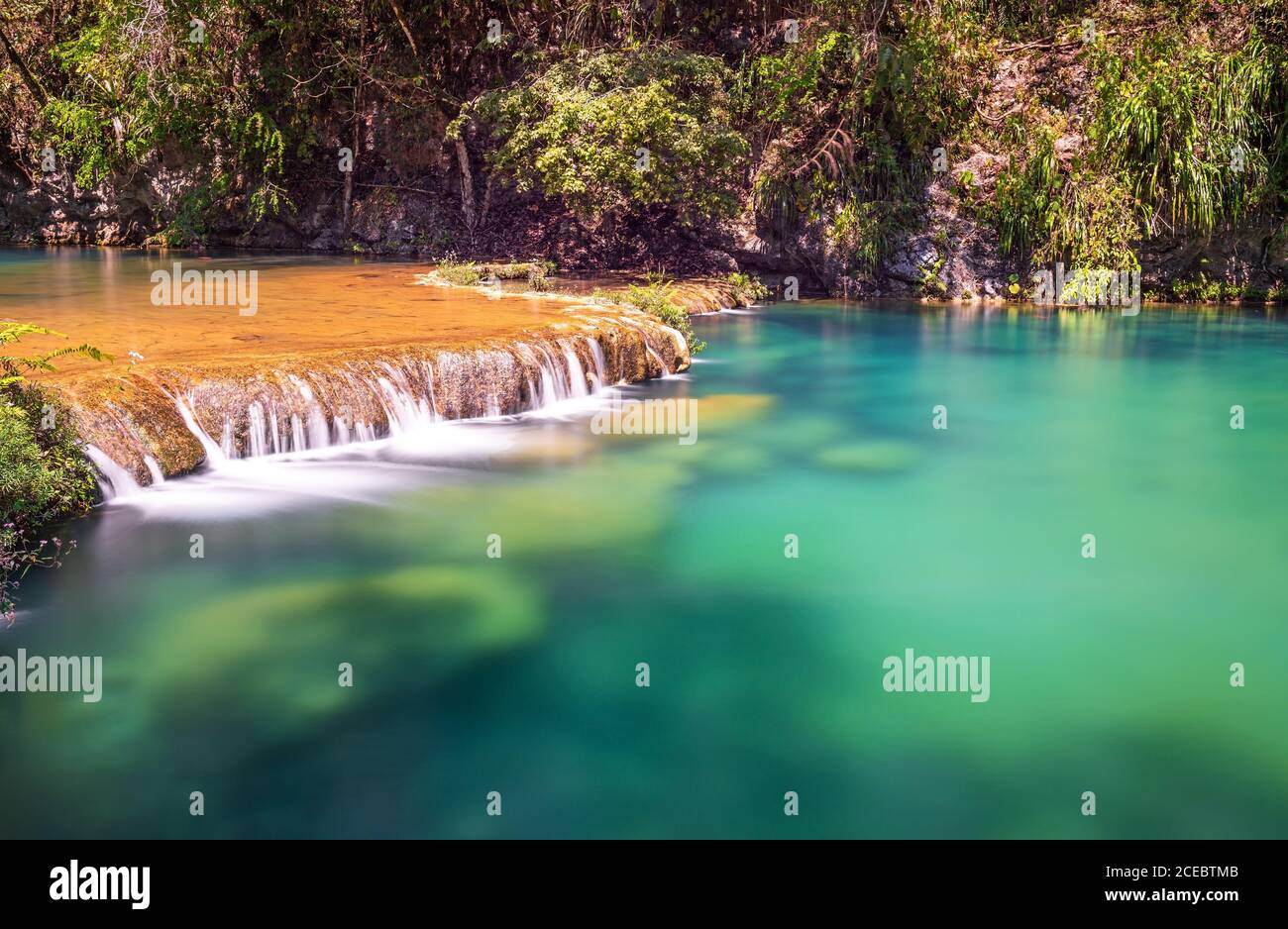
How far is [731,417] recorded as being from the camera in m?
10.5

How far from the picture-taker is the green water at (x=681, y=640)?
450 cm

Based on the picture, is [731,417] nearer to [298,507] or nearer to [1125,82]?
[298,507]

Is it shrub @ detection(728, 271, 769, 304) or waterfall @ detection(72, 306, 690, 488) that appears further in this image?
shrub @ detection(728, 271, 769, 304)

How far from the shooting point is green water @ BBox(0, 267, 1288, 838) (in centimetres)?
450

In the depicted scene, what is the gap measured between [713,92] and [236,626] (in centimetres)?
1410

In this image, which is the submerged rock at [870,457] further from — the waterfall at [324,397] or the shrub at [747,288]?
the shrub at [747,288]

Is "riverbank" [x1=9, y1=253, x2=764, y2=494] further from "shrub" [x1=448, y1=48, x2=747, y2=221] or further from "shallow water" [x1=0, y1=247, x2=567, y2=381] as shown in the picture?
"shrub" [x1=448, y1=48, x2=747, y2=221]

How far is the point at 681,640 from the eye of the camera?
5.94 meters

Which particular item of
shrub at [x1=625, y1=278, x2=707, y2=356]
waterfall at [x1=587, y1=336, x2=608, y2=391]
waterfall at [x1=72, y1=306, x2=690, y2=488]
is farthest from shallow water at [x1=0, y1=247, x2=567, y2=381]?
shrub at [x1=625, y1=278, x2=707, y2=356]

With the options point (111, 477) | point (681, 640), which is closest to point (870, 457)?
point (681, 640)

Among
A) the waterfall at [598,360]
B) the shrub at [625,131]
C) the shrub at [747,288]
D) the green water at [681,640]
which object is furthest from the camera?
the shrub at [747,288]
